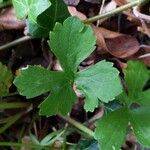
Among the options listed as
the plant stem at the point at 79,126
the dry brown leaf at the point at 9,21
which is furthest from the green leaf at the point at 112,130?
the dry brown leaf at the point at 9,21

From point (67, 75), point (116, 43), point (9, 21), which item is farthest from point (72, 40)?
point (9, 21)

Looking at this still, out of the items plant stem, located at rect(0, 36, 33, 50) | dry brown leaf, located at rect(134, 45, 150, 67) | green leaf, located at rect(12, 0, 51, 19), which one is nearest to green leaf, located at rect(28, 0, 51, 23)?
green leaf, located at rect(12, 0, 51, 19)

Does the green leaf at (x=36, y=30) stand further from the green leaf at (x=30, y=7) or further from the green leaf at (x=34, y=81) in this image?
the green leaf at (x=34, y=81)

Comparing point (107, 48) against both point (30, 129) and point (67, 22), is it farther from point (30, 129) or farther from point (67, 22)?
point (30, 129)

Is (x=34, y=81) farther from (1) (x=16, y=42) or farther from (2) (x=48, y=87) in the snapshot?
(1) (x=16, y=42)

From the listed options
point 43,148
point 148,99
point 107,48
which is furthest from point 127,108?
point 43,148

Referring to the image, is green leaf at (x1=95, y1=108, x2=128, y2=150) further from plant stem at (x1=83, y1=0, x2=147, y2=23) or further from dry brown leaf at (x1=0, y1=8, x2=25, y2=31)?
dry brown leaf at (x1=0, y1=8, x2=25, y2=31)
